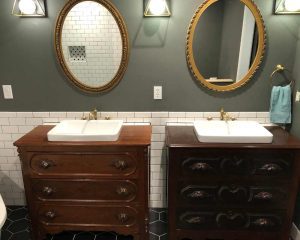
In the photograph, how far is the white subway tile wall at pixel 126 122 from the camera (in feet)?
7.23

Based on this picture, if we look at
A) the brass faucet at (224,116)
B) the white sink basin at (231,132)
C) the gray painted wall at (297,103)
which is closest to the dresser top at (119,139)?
the white sink basin at (231,132)

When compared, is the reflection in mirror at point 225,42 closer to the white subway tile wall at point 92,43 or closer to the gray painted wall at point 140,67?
the gray painted wall at point 140,67

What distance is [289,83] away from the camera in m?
2.08

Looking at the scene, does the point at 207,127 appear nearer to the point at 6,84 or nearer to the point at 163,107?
the point at 163,107

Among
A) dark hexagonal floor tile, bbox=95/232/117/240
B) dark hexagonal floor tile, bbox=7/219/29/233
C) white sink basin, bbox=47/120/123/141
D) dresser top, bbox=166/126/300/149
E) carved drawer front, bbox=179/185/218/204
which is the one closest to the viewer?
dresser top, bbox=166/126/300/149

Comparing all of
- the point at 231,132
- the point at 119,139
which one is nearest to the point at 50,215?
the point at 119,139

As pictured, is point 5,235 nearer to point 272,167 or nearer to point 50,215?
point 50,215

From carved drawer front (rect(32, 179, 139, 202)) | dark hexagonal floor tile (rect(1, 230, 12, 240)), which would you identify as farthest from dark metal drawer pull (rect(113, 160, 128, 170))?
dark hexagonal floor tile (rect(1, 230, 12, 240))

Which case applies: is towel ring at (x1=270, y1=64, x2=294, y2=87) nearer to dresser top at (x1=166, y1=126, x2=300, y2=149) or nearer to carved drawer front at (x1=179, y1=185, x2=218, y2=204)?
dresser top at (x1=166, y1=126, x2=300, y2=149)

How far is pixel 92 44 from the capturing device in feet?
6.82

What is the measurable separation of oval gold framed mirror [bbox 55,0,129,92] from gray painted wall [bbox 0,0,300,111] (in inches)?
2.5

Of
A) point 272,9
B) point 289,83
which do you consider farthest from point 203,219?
point 272,9

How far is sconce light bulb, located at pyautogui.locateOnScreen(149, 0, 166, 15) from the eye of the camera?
192cm

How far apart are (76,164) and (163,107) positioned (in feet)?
2.86
